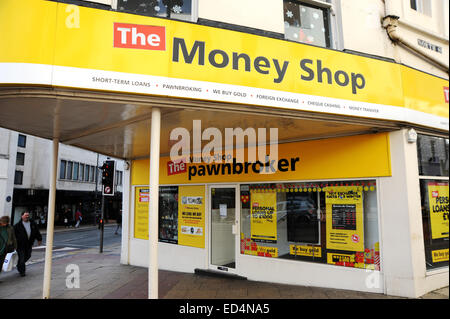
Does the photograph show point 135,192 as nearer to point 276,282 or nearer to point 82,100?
point 276,282

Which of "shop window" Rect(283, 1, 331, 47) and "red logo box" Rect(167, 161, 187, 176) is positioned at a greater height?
"shop window" Rect(283, 1, 331, 47)

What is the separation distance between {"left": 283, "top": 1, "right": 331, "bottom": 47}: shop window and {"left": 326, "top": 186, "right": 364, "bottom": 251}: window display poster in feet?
9.62

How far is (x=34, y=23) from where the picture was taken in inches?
156

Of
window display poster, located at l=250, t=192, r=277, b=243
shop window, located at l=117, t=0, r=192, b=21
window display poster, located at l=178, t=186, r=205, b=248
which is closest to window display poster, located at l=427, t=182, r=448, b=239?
window display poster, located at l=250, t=192, r=277, b=243

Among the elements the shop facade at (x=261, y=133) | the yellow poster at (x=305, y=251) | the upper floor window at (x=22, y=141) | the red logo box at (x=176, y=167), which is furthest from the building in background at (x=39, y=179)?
the yellow poster at (x=305, y=251)

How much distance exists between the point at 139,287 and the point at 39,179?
26822mm

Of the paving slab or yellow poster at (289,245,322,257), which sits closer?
the paving slab

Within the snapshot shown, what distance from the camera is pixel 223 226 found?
7.56 m

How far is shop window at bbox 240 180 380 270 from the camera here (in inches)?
226

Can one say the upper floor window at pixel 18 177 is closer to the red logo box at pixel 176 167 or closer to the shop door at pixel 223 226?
the red logo box at pixel 176 167

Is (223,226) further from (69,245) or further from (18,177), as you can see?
(18,177)

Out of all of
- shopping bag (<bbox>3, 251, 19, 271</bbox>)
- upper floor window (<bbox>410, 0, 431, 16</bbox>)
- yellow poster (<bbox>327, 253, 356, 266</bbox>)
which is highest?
upper floor window (<bbox>410, 0, 431, 16</bbox>)

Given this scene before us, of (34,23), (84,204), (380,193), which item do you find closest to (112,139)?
(34,23)

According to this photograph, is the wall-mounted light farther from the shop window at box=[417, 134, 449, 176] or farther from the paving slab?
the paving slab
